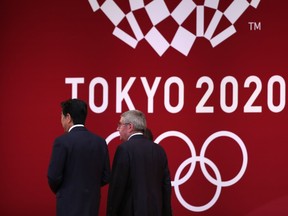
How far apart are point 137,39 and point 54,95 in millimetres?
971

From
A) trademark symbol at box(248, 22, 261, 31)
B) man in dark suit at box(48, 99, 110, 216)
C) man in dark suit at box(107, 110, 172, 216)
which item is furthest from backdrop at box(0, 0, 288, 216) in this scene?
man in dark suit at box(48, 99, 110, 216)

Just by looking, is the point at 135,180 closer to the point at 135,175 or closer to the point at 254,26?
the point at 135,175

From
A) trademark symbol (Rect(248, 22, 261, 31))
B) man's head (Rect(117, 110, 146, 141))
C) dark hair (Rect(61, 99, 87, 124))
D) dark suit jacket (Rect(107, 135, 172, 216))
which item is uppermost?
trademark symbol (Rect(248, 22, 261, 31))

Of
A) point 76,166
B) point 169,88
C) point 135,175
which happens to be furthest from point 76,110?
point 169,88

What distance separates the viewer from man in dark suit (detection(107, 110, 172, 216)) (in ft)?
12.9

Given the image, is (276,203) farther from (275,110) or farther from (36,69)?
(36,69)

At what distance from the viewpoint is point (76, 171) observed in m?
3.96

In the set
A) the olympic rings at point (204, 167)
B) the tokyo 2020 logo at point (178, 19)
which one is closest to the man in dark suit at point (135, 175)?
the olympic rings at point (204, 167)

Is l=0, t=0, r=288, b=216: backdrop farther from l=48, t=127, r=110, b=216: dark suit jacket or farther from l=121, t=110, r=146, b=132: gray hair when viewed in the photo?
l=48, t=127, r=110, b=216: dark suit jacket

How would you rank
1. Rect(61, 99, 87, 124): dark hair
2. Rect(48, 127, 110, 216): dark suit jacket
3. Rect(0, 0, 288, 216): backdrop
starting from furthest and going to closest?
Rect(0, 0, 288, 216): backdrop < Rect(61, 99, 87, 124): dark hair < Rect(48, 127, 110, 216): dark suit jacket

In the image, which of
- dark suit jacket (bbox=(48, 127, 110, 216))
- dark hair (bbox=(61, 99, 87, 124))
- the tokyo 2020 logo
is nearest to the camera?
dark suit jacket (bbox=(48, 127, 110, 216))

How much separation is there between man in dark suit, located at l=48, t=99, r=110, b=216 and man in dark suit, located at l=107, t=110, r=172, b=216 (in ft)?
0.51

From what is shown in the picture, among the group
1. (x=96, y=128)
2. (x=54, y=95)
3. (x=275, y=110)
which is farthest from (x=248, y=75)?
(x=54, y=95)

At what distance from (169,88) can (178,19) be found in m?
0.64
